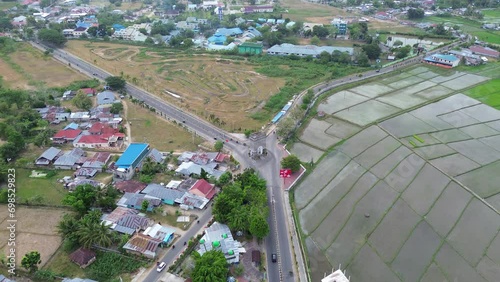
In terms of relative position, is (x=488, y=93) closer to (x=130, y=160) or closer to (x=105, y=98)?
(x=130, y=160)

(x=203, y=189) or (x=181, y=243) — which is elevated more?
(x=203, y=189)

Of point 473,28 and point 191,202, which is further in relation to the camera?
point 473,28

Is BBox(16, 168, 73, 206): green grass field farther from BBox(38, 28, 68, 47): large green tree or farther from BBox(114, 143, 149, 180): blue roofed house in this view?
BBox(38, 28, 68, 47): large green tree

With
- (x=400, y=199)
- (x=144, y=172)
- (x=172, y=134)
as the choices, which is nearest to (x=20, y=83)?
(x=172, y=134)

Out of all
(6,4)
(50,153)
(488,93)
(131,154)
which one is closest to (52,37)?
(50,153)

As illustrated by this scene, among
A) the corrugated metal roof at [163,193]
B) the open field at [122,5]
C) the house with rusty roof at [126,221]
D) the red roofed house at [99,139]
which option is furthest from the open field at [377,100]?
the open field at [122,5]

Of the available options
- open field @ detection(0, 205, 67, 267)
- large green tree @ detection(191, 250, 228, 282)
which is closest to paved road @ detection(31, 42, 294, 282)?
large green tree @ detection(191, 250, 228, 282)
